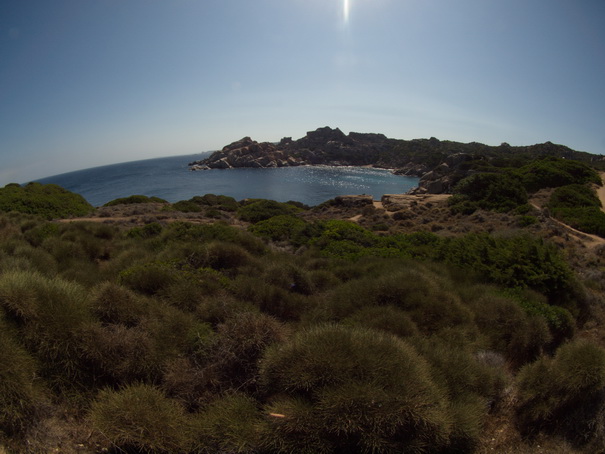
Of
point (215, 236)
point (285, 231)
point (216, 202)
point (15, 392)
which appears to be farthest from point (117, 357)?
point (216, 202)

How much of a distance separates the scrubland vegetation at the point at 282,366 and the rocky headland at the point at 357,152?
78.7 meters

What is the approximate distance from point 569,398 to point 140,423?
5.13 meters

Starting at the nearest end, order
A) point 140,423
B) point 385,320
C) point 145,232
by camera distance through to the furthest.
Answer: point 140,423
point 385,320
point 145,232

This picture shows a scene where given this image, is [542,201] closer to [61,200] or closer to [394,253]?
[394,253]

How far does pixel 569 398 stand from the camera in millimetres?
3654

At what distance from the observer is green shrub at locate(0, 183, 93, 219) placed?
901 inches

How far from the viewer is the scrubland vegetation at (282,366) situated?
2.73 meters

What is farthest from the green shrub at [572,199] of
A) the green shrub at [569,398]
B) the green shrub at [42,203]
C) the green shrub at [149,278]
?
the green shrub at [42,203]

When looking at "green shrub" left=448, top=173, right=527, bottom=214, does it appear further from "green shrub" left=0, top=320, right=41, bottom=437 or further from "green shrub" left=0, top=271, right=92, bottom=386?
"green shrub" left=0, top=320, right=41, bottom=437

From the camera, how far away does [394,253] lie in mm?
9305

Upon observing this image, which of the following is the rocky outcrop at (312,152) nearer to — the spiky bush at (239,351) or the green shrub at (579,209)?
the green shrub at (579,209)

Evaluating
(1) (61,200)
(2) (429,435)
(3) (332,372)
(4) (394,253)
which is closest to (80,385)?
(3) (332,372)

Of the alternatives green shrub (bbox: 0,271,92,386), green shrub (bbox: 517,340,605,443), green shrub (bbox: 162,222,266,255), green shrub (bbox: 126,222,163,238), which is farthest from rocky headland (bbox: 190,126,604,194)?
green shrub (bbox: 0,271,92,386)

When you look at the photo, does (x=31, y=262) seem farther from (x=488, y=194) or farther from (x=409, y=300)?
(x=488, y=194)
